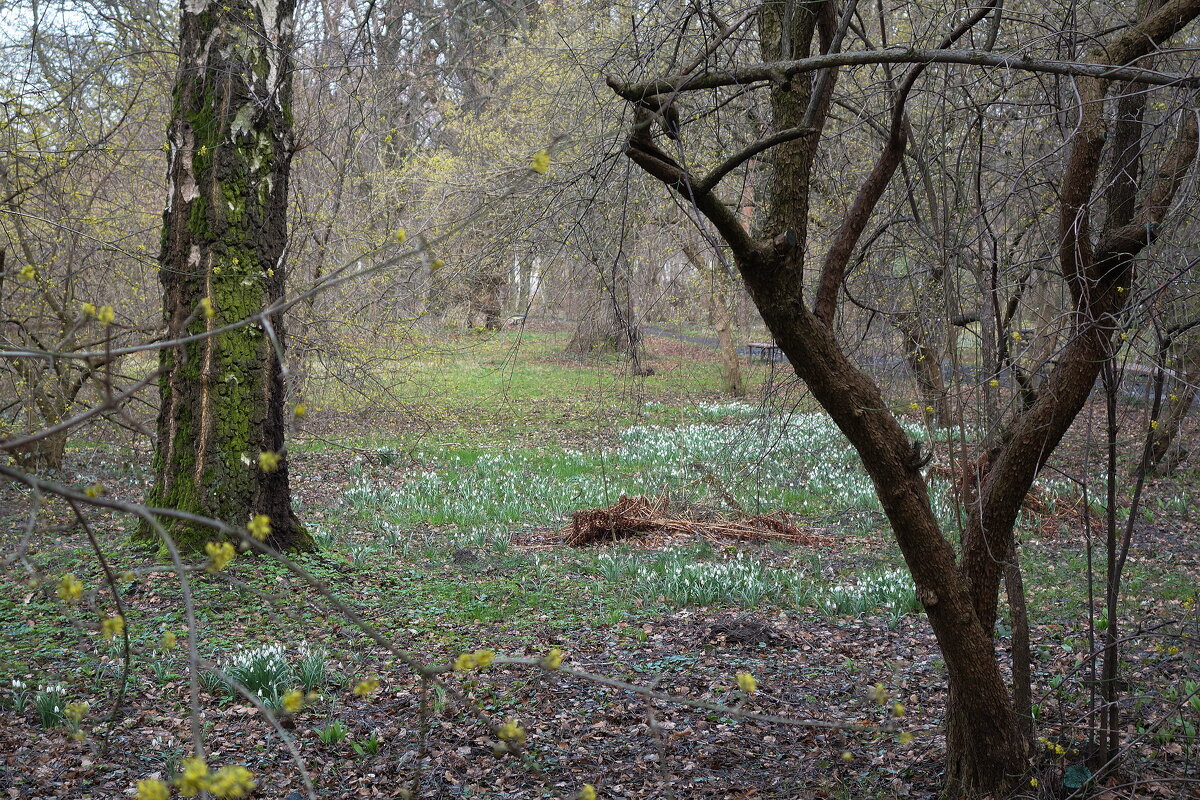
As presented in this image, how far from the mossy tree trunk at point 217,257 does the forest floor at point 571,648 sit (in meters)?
0.39

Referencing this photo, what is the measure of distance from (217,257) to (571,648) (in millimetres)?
3555

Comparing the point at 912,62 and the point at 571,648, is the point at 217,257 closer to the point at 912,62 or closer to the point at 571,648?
the point at 571,648

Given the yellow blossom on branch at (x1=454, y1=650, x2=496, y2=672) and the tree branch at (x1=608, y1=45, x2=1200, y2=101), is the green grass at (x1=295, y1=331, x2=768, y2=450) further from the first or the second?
the yellow blossom on branch at (x1=454, y1=650, x2=496, y2=672)

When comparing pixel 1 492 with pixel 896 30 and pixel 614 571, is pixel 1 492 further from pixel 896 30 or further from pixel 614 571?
pixel 896 30

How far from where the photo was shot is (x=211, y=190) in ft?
19.4

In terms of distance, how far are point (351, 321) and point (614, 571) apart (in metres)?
5.35

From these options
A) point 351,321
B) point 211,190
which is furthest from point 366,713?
point 351,321

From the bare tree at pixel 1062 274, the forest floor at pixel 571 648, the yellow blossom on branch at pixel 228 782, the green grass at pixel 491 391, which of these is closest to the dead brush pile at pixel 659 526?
the forest floor at pixel 571 648

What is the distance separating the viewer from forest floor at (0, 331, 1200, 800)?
3668 mm

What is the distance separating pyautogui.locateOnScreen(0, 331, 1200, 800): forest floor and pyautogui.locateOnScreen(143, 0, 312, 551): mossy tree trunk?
15.5 inches

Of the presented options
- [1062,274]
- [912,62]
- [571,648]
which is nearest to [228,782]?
[912,62]

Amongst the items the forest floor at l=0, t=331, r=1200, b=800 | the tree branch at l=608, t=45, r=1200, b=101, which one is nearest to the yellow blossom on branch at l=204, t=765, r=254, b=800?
the forest floor at l=0, t=331, r=1200, b=800

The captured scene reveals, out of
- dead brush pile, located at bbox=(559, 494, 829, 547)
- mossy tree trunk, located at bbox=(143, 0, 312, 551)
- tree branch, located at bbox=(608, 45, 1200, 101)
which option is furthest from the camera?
dead brush pile, located at bbox=(559, 494, 829, 547)

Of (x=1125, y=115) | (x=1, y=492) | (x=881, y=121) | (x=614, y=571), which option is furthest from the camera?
(x=1, y=492)
